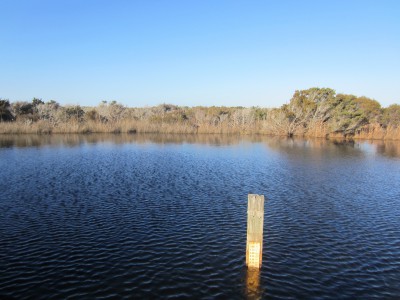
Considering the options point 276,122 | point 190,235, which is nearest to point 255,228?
point 190,235

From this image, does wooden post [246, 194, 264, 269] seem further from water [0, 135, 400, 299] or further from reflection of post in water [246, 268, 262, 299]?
water [0, 135, 400, 299]

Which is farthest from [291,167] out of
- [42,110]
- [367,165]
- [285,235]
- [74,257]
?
[42,110]

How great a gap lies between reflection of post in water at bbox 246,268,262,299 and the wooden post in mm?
221

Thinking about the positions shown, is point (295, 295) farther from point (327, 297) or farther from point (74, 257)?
point (74, 257)

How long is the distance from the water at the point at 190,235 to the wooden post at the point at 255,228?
0.41 meters

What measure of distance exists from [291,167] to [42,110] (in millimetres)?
61885

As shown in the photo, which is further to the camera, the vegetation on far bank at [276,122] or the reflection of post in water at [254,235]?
the vegetation on far bank at [276,122]

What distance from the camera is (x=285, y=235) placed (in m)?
11.9

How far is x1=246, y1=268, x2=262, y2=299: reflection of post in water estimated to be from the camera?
25.9ft

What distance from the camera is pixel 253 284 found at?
8406mm

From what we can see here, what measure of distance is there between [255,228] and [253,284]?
5.03 ft

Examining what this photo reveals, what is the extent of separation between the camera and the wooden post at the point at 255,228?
892 cm

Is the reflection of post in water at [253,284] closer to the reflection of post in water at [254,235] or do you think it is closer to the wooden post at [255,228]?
the reflection of post in water at [254,235]

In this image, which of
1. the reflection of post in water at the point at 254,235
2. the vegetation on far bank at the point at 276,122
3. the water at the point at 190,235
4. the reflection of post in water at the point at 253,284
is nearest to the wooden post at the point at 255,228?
the reflection of post in water at the point at 254,235
